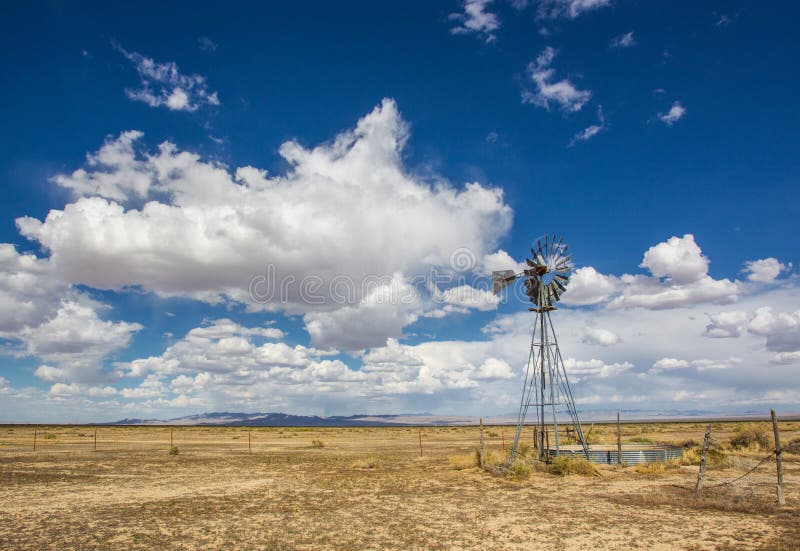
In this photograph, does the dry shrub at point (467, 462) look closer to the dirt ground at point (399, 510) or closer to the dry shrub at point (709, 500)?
the dirt ground at point (399, 510)

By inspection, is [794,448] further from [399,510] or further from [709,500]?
[399,510]

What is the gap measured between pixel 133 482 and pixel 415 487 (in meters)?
11.0

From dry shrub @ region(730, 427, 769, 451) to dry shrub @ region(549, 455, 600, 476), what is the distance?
15082 millimetres

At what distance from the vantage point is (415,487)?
18312mm

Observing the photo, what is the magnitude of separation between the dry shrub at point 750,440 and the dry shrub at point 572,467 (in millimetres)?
15082

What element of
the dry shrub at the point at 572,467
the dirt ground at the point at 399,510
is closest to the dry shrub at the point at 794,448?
the dirt ground at the point at 399,510

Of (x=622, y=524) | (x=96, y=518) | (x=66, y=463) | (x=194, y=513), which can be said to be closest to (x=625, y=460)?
(x=622, y=524)

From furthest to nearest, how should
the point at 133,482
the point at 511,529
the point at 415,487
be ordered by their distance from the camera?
the point at 133,482
the point at 415,487
the point at 511,529

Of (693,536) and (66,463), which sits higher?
(693,536)

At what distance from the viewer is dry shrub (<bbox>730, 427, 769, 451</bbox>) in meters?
29.5

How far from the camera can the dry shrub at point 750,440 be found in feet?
96.6

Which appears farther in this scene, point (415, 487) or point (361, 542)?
point (415, 487)

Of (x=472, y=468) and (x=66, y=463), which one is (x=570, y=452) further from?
(x=66, y=463)

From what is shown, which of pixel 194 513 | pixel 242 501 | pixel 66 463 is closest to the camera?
pixel 194 513
